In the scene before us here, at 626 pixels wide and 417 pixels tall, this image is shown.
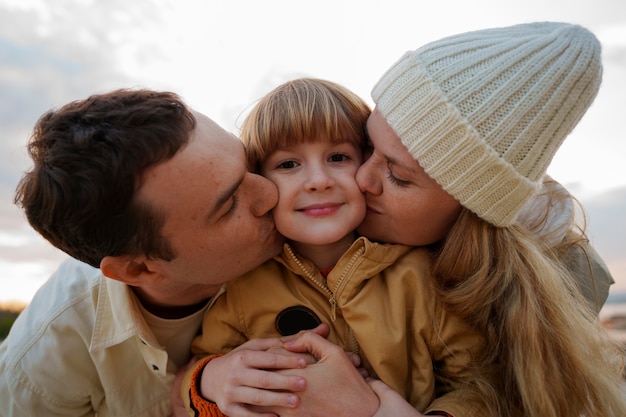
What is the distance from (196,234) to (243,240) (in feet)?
0.66

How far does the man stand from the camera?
225cm

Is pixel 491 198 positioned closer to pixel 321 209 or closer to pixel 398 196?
pixel 398 196

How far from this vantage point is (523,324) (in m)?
2.32

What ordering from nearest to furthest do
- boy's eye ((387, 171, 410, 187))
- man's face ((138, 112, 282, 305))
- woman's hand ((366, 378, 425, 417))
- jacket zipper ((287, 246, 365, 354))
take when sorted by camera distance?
1. woman's hand ((366, 378, 425, 417))
2. man's face ((138, 112, 282, 305))
3. boy's eye ((387, 171, 410, 187))
4. jacket zipper ((287, 246, 365, 354))

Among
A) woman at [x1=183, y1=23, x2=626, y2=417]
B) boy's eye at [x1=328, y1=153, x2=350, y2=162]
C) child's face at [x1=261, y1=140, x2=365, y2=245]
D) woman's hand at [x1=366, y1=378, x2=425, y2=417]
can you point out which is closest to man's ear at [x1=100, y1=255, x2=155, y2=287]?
child's face at [x1=261, y1=140, x2=365, y2=245]

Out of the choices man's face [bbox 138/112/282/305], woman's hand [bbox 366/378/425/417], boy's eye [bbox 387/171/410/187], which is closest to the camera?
woman's hand [bbox 366/378/425/417]

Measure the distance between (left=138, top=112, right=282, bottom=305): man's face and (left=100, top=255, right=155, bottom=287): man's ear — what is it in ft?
0.22

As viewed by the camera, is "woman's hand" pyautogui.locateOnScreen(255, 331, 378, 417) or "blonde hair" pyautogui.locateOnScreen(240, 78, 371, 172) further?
"blonde hair" pyautogui.locateOnScreen(240, 78, 371, 172)

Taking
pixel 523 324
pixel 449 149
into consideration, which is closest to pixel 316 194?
pixel 449 149

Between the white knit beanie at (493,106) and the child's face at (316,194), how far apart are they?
32cm

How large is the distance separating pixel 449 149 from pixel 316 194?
582mm

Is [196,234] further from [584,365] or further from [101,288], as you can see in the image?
[584,365]

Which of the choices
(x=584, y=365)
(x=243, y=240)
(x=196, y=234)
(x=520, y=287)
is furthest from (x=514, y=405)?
(x=196, y=234)

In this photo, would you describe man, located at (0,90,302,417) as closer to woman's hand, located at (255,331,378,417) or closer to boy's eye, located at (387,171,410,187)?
woman's hand, located at (255,331,378,417)
